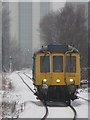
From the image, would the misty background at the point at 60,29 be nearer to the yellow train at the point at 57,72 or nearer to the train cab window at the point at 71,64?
the train cab window at the point at 71,64

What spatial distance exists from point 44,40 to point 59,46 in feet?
152

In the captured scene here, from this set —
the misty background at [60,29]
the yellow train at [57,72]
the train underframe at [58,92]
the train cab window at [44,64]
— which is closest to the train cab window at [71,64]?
the yellow train at [57,72]

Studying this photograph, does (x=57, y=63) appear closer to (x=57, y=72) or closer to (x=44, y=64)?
(x=57, y=72)

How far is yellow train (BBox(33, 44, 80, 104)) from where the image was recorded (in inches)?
667

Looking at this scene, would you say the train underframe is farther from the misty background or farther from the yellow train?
the misty background

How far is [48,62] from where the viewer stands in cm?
1717

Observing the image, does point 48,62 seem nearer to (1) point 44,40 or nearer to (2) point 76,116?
(2) point 76,116

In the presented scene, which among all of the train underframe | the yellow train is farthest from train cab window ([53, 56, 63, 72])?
the train underframe

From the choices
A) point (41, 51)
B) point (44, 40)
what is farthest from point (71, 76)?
point (44, 40)

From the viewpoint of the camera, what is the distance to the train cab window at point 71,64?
17078 millimetres

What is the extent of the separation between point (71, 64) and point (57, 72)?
82cm

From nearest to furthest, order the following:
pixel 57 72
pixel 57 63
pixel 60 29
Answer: pixel 57 72
pixel 57 63
pixel 60 29

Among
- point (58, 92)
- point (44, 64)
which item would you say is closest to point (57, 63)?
→ point (44, 64)

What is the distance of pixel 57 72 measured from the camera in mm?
17031
